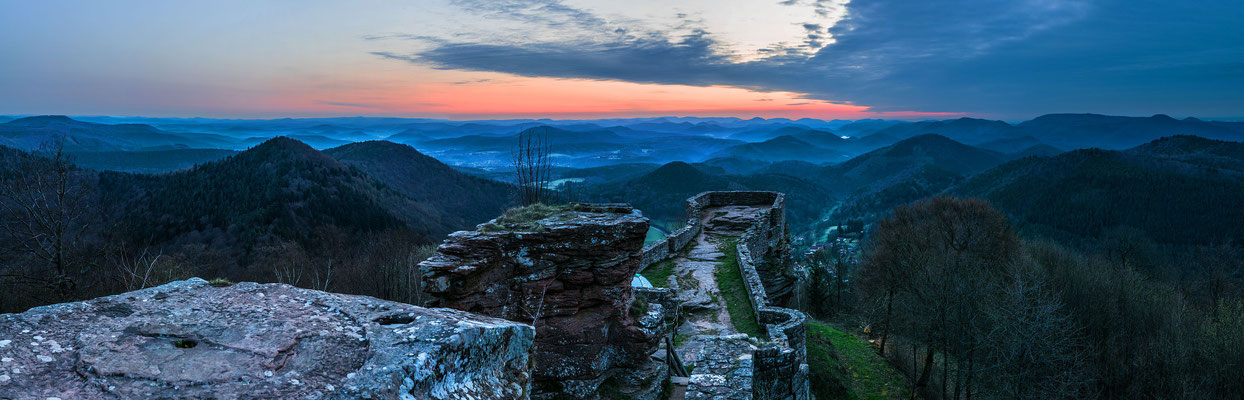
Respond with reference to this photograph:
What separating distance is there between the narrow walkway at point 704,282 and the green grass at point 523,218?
4545 millimetres

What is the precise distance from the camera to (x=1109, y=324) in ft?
93.4

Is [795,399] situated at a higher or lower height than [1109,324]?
higher

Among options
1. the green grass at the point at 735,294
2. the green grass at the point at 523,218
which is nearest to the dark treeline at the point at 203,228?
the green grass at the point at 523,218

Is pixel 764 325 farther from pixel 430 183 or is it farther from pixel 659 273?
pixel 430 183

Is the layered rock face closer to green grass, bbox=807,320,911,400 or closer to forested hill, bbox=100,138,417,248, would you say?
green grass, bbox=807,320,911,400

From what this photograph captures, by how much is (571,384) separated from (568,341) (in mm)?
799

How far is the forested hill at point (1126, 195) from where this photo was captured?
77.5m

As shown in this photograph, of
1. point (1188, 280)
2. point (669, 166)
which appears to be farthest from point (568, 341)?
point (669, 166)

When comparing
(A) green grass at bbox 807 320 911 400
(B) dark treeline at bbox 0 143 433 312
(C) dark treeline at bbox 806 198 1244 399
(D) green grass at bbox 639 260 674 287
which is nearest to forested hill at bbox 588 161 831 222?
(B) dark treeline at bbox 0 143 433 312

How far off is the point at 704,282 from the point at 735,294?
1.63m

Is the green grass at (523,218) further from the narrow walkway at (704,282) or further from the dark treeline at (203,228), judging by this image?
the dark treeline at (203,228)

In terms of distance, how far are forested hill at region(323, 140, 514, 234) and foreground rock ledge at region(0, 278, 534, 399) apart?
104 m

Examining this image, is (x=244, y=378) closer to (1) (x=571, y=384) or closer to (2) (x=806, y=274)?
(1) (x=571, y=384)

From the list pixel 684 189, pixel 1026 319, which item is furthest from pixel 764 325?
pixel 684 189
